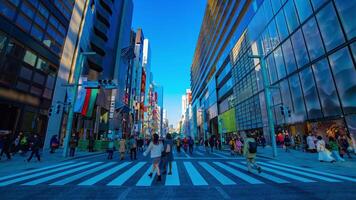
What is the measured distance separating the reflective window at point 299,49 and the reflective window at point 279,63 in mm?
2432

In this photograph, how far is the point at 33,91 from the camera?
20953 millimetres

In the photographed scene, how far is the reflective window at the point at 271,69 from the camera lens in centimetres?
2400

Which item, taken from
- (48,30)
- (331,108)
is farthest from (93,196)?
(48,30)

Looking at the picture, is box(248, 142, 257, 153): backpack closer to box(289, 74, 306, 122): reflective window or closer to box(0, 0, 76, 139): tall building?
box(289, 74, 306, 122): reflective window

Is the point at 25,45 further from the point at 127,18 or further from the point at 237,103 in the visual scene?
the point at 127,18

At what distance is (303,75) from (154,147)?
18364mm

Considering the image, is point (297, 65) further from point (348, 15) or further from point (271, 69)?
point (348, 15)

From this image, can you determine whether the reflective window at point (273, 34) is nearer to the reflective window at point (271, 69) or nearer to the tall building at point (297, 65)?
the tall building at point (297, 65)

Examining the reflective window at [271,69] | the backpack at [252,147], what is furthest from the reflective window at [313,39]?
the backpack at [252,147]

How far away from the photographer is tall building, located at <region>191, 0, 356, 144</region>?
14884 millimetres

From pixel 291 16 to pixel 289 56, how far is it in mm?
4267

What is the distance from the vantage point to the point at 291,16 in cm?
2048

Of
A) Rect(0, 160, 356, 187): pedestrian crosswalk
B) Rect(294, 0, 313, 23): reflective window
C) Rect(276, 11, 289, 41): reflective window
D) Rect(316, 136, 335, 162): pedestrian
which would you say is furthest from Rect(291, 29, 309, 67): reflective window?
Rect(0, 160, 356, 187): pedestrian crosswalk

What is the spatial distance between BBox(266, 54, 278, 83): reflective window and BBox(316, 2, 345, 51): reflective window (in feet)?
25.4
